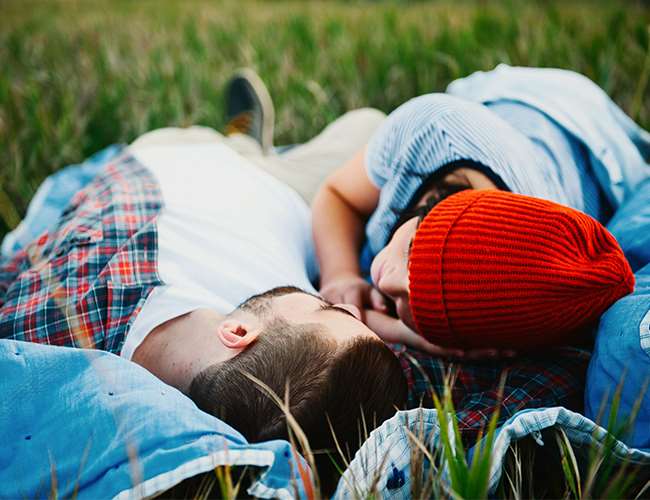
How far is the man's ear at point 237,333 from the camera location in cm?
122

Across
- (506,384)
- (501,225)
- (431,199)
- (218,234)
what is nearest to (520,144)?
(431,199)

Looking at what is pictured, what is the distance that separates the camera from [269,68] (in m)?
3.22

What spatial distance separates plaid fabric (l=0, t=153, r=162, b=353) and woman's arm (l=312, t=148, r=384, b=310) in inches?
16.9

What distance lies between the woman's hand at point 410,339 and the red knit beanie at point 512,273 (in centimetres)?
10

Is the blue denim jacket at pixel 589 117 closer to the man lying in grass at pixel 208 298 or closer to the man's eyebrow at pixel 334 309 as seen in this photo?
the man lying in grass at pixel 208 298

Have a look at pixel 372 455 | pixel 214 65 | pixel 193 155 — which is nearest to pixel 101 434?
pixel 372 455

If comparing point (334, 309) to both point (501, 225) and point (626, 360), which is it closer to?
point (501, 225)

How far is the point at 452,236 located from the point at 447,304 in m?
0.12

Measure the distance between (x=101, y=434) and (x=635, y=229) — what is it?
118 centimetres

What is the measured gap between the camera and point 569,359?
136 cm

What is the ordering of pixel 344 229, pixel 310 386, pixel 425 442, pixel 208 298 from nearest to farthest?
pixel 425 442
pixel 310 386
pixel 208 298
pixel 344 229

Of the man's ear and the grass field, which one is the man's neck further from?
the grass field

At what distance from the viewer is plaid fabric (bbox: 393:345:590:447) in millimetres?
1234

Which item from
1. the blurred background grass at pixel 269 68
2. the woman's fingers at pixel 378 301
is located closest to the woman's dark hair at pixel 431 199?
the woman's fingers at pixel 378 301
